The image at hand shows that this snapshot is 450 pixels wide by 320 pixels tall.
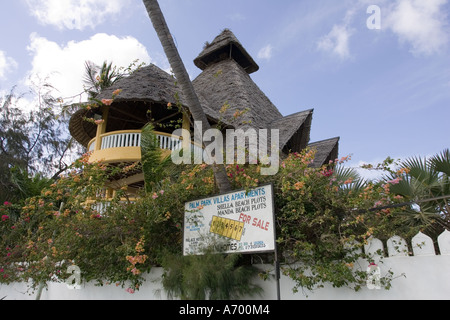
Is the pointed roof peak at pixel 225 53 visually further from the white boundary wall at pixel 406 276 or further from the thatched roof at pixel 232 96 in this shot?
the white boundary wall at pixel 406 276

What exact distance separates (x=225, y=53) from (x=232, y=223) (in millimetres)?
13972

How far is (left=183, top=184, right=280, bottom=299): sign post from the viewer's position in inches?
156

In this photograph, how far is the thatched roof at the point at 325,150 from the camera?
1125 cm

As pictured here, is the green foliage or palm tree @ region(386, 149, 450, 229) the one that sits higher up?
palm tree @ region(386, 149, 450, 229)

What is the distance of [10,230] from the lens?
26.0 feet

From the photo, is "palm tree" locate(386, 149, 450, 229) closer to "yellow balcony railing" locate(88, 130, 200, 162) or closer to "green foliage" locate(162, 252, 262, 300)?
"green foliage" locate(162, 252, 262, 300)

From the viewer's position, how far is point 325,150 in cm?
1184

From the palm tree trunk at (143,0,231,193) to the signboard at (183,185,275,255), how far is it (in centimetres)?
43

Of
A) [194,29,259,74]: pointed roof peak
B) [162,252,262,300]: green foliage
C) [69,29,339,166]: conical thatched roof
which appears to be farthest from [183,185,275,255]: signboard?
[194,29,259,74]: pointed roof peak

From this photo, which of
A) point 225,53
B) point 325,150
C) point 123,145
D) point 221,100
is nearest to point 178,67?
point 123,145

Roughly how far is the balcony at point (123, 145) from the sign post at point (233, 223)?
16.6ft

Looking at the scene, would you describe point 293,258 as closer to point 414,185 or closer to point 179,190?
point 179,190

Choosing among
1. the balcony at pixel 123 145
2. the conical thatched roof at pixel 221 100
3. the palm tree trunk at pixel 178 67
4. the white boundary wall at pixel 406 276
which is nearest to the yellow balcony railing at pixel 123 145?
the balcony at pixel 123 145
